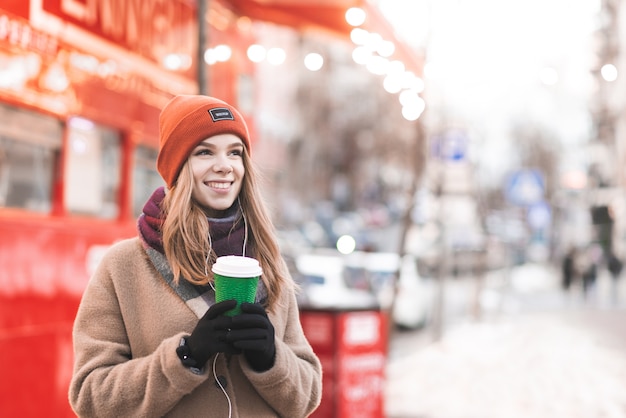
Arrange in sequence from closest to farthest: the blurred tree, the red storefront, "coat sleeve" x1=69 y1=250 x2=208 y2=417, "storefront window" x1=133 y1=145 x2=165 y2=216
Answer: "coat sleeve" x1=69 y1=250 x2=208 y2=417
the red storefront
"storefront window" x1=133 y1=145 x2=165 y2=216
the blurred tree

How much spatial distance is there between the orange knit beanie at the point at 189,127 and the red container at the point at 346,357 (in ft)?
12.9

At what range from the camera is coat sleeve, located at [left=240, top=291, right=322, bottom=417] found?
2330 millimetres

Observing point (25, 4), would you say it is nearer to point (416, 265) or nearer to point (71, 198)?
point (71, 198)

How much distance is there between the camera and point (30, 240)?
17.1ft

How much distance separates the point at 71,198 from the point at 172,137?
3.66 meters

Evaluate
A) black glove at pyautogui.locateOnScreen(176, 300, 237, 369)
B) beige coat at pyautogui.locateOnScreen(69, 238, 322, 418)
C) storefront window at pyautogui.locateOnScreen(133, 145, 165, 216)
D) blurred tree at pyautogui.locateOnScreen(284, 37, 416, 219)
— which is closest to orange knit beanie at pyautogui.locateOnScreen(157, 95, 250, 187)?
beige coat at pyautogui.locateOnScreen(69, 238, 322, 418)

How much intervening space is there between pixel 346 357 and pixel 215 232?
408 cm

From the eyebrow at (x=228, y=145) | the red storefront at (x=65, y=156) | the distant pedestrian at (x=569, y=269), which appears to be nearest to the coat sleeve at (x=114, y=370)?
the eyebrow at (x=228, y=145)

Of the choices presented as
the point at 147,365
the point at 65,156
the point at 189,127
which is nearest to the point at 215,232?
the point at 189,127

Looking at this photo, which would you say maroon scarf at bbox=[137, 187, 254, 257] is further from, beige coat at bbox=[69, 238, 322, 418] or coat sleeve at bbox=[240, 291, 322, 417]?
coat sleeve at bbox=[240, 291, 322, 417]

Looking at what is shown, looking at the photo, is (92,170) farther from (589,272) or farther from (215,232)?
(589,272)

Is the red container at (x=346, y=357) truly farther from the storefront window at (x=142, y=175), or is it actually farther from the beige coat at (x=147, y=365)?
the beige coat at (x=147, y=365)

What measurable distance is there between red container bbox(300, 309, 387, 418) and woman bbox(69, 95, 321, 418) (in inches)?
148

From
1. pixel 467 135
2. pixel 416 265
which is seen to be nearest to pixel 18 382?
pixel 467 135
